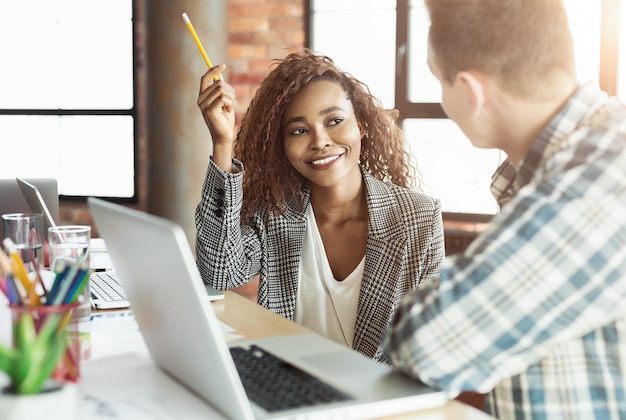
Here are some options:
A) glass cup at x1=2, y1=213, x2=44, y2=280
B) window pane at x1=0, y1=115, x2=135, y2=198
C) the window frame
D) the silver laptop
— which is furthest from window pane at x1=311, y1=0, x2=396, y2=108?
glass cup at x1=2, y1=213, x2=44, y2=280

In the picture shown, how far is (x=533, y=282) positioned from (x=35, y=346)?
0.58 metres

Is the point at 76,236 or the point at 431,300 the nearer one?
the point at 431,300

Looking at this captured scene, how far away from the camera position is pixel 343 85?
2.08 metres

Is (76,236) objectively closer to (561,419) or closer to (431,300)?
(431,300)

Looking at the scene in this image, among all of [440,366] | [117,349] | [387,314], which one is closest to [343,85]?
[387,314]

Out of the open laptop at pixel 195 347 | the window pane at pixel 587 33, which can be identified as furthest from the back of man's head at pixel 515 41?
the window pane at pixel 587 33

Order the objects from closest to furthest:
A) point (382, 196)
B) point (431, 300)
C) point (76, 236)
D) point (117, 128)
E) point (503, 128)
A: 1. point (431, 300)
2. point (503, 128)
3. point (76, 236)
4. point (382, 196)
5. point (117, 128)

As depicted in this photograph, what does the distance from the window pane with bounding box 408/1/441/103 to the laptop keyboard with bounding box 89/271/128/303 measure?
1985mm

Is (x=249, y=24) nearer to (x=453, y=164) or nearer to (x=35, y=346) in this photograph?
(x=453, y=164)

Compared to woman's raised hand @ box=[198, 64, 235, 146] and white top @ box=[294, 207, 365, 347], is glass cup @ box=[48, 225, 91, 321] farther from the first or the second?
white top @ box=[294, 207, 365, 347]

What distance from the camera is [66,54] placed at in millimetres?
4168

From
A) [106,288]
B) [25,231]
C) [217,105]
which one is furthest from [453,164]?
[25,231]

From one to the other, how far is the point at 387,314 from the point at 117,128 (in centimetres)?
263

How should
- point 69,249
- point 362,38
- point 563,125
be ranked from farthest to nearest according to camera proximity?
point 362,38 < point 69,249 < point 563,125
